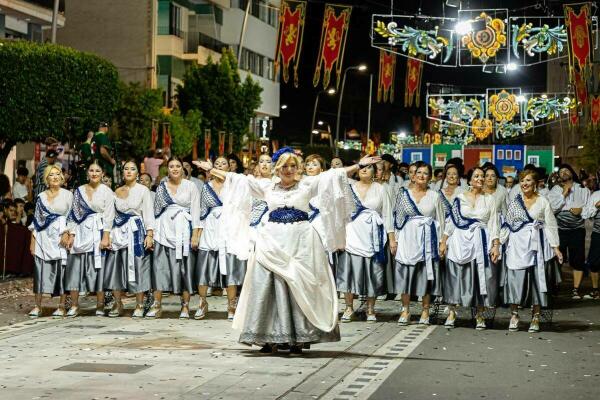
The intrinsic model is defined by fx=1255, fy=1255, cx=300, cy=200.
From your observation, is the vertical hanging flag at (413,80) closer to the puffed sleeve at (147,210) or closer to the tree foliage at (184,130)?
the tree foliage at (184,130)

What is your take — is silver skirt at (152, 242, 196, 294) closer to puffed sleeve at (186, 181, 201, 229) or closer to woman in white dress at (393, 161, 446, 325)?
puffed sleeve at (186, 181, 201, 229)

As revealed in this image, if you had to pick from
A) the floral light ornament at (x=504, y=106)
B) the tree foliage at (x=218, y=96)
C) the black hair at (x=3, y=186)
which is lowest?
the black hair at (x=3, y=186)

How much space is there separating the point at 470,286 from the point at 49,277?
17.7ft

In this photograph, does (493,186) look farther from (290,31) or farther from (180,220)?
(290,31)

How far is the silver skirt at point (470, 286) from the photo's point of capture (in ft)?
50.6

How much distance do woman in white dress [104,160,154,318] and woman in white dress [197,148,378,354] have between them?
4.05 m

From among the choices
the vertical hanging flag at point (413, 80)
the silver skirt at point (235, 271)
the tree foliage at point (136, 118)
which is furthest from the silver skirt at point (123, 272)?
the tree foliage at point (136, 118)

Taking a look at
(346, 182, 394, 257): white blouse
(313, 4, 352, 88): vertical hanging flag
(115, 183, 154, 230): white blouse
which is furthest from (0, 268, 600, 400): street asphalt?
(313, 4, 352, 88): vertical hanging flag

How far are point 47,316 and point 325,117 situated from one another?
97.9m

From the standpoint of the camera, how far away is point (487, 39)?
91.7 feet

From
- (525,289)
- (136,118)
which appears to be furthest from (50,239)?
(136,118)

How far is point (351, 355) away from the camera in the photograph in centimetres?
1238

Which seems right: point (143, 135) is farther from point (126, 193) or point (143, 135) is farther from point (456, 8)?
point (126, 193)

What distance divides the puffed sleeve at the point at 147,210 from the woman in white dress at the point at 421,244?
323 centimetres
